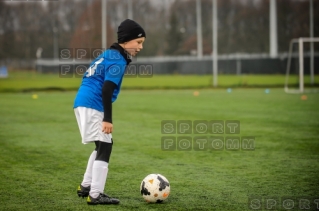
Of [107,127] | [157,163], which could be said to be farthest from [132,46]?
[157,163]

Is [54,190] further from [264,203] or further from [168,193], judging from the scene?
[264,203]

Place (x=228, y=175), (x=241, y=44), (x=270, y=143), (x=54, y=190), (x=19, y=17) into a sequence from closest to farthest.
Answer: (x=54, y=190)
(x=228, y=175)
(x=270, y=143)
(x=241, y=44)
(x=19, y=17)

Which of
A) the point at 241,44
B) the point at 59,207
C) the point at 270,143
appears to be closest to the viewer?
the point at 59,207

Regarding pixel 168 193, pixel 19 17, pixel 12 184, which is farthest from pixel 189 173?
pixel 19 17

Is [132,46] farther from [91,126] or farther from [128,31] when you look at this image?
[91,126]

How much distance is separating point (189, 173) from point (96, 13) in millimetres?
67081

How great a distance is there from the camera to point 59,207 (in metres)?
5.77

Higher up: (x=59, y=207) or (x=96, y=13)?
(x=96, y=13)
